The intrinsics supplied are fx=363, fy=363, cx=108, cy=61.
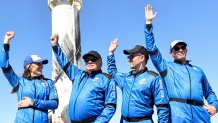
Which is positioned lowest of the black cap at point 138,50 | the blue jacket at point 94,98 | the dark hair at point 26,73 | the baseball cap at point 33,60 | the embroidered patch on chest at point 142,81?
the blue jacket at point 94,98

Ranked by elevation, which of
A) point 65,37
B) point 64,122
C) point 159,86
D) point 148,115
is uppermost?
point 65,37

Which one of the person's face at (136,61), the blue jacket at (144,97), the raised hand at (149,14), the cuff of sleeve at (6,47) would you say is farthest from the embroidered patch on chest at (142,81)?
the cuff of sleeve at (6,47)

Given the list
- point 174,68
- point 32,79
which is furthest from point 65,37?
point 174,68

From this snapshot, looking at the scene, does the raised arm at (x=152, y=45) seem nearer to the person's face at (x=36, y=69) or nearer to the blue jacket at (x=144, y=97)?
the blue jacket at (x=144, y=97)

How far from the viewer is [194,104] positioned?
656cm

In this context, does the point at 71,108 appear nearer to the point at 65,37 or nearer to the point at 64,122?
the point at 64,122

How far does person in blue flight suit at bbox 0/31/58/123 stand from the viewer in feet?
22.8

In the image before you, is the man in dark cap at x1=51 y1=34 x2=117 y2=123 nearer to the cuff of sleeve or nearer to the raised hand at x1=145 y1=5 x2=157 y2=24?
the raised hand at x1=145 y1=5 x2=157 y2=24

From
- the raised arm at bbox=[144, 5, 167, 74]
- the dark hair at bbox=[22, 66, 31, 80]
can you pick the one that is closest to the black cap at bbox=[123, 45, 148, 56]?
Answer: the raised arm at bbox=[144, 5, 167, 74]

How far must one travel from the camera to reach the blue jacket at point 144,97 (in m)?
6.32

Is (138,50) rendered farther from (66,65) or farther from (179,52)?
(66,65)

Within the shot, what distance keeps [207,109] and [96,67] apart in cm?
222

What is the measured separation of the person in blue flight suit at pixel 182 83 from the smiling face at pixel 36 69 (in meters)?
2.20

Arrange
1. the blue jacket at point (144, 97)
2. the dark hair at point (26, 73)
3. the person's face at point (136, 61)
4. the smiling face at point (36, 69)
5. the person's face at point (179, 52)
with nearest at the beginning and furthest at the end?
1. the blue jacket at point (144, 97)
2. the person's face at point (136, 61)
3. the person's face at point (179, 52)
4. the smiling face at point (36, 69)
5. the dark hair at point (26, 73)
